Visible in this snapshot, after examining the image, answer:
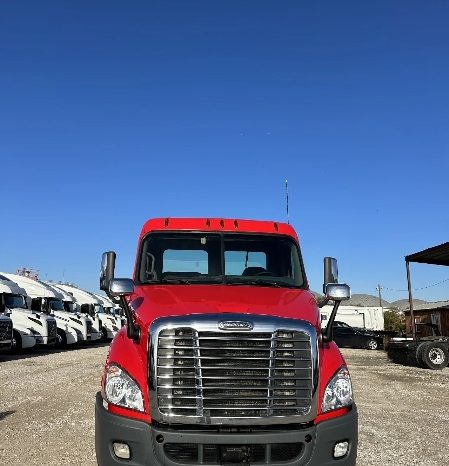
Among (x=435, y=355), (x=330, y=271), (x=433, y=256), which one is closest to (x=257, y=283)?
(x=330, y=271)

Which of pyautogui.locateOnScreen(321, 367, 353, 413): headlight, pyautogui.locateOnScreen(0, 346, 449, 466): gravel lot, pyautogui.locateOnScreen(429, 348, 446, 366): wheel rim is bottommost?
pyautogui.locateOnScreen(0, 346, 449, 466): gravel lot

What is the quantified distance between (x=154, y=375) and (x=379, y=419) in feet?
18.1

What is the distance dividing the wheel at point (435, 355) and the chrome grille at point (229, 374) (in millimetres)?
14648

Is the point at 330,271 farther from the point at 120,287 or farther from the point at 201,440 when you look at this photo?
the point at 201,440

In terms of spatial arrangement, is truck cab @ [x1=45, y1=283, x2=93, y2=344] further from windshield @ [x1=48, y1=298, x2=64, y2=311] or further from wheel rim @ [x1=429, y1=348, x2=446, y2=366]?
wheel rim @ [x1=429, y1=348, x2=446, y2=366]

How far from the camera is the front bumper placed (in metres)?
3.89

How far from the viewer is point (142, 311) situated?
15.0ft

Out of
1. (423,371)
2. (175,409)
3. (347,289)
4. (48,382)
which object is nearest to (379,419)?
(347,289)

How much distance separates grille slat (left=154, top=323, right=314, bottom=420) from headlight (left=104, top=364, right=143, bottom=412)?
0.18 meters

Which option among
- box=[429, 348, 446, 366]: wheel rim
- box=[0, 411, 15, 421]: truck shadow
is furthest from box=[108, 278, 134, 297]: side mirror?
box=[429, 348, 446, 366]: wheel rim

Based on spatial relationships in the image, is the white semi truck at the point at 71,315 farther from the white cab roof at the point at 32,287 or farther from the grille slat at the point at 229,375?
the grille slat at the point at 229,375

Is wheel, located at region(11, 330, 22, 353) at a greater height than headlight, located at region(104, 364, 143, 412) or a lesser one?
greater

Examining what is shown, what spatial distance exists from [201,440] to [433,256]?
1960cm

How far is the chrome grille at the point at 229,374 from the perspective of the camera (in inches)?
158
